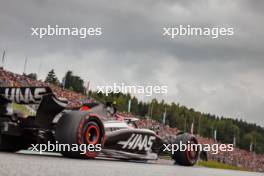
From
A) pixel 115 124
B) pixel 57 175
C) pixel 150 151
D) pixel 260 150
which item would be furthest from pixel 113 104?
pixel 260 150

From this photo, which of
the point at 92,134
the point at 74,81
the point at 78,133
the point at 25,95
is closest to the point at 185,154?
the point at 92,134

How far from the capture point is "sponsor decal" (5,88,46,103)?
21.0 feet

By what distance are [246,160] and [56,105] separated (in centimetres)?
5601

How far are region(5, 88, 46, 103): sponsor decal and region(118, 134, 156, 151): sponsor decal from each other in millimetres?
2157

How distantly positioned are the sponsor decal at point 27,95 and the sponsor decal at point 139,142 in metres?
2.16

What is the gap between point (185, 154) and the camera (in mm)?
9094

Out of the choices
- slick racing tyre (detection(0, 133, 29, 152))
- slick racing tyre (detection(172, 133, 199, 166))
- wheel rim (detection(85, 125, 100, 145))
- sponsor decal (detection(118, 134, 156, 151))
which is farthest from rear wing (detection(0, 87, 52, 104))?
slick racing tyre (detection(172, 133, 199, 166))

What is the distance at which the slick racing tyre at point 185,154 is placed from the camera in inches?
358

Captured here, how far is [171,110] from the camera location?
479ft

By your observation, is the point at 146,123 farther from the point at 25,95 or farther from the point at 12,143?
the point at 25,95

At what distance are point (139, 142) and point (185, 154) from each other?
3.60 feet

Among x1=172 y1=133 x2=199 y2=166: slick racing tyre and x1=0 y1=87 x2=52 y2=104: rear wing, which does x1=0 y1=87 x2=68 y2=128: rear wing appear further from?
x1=172 y1=133 x2=199 y2=166: slick racing tyre

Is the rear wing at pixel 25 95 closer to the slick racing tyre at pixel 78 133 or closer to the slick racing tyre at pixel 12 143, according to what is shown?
the slick racing tyre at pixel 78 133

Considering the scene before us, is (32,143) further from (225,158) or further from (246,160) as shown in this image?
(246,160)
